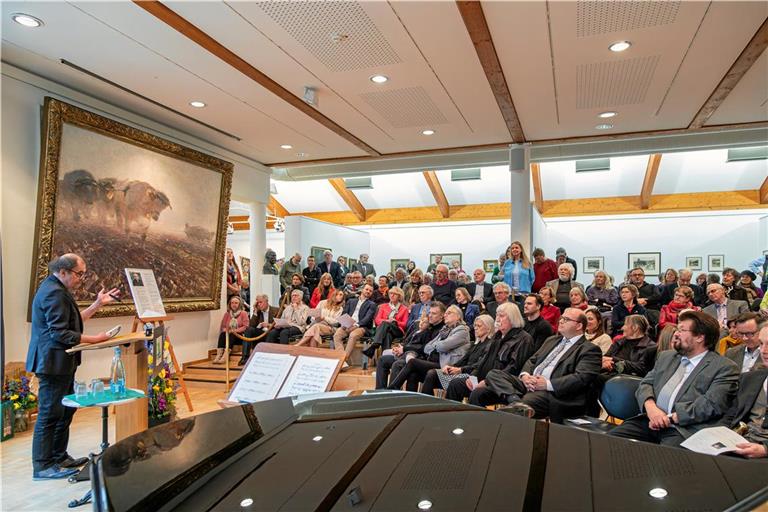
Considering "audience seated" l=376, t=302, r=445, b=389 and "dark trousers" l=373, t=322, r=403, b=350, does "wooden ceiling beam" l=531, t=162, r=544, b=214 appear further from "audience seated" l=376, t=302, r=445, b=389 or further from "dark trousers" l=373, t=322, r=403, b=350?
"audience seated" l=376, t=302, r=445, b=389

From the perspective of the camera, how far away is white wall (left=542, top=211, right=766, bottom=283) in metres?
13.4

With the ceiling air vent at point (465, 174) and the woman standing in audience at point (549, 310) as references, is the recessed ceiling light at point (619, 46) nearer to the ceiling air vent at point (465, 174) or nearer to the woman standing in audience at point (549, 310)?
the woman standing in audience at point (549, 310)

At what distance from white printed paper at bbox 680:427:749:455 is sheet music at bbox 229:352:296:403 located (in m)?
2.15

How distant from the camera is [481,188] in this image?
50.2 feet

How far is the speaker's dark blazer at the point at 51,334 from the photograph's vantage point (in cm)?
389

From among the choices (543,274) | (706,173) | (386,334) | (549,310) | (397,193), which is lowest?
(386,334)

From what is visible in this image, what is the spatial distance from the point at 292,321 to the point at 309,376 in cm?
551

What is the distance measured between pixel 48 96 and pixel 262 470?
6.05 meters

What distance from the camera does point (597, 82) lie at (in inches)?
232

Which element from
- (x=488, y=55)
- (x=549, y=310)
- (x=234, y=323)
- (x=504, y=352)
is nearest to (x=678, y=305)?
(x=549, y=310)

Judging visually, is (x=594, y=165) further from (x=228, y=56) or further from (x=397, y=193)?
(x=228, y=56)

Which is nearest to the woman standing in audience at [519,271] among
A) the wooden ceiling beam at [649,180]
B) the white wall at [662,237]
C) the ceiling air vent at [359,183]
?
the white wall at [662,237]

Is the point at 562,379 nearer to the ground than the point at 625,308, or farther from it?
nearer to the ground

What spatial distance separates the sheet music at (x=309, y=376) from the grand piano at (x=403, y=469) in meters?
1.02
